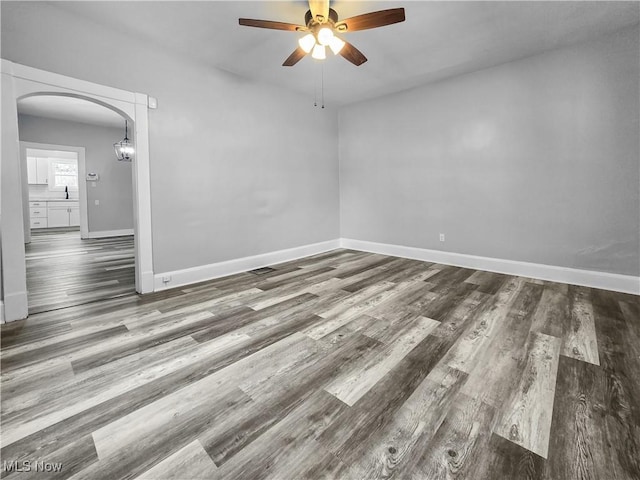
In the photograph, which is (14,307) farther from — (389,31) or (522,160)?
(522,160)

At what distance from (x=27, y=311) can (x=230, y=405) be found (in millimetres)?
2433

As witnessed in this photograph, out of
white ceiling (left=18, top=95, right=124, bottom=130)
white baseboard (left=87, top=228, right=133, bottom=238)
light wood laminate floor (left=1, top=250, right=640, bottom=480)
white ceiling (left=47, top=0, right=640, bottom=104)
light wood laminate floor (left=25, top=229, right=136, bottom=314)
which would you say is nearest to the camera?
light wood laminate floor (left=1, top=250, right=640, bottom=480)

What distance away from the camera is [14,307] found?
8.18ft

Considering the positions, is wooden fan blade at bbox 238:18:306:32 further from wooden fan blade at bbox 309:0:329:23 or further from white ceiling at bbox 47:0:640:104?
white ceiling at bbox 47:0:640:104

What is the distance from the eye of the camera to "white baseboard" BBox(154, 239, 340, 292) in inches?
136

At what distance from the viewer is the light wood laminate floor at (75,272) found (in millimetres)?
3082

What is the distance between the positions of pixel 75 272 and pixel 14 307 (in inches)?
71.2

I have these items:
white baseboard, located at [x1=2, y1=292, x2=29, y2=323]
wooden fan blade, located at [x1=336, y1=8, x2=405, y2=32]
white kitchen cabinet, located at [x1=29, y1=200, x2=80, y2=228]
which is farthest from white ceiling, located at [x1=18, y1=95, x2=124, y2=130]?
wooden fan blade, located at [x1=336, y1=8, x2=405, y2=32]

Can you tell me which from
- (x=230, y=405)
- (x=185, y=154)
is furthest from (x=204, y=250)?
(x=230, y=405)

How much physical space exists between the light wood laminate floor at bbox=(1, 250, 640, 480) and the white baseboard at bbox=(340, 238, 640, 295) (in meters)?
0.29

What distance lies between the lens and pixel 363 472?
111 cm

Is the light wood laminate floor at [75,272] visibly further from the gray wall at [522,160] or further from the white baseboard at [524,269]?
the gray wall at [522,160]

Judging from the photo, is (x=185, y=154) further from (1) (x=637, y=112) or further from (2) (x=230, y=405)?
(1) (x=637, y=112)

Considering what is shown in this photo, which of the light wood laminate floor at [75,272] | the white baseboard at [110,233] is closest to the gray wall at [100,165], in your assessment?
the white baseboard at [110,233]
